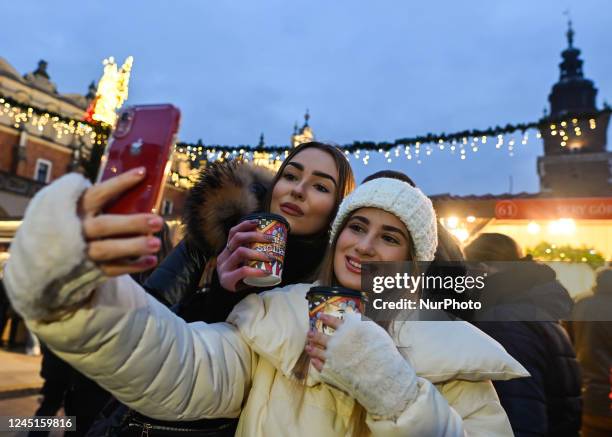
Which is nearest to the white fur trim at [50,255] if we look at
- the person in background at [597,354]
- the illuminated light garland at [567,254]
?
the person in background at [597,354]

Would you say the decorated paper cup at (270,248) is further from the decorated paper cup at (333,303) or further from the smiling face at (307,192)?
the smiling face at (307,192)

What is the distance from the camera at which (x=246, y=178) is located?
7.63ft

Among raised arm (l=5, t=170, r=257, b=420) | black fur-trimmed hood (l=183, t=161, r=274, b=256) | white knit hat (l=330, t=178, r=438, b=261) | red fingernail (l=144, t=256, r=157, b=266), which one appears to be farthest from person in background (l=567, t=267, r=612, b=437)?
red fingernail (l=144, t=256, r=157, b=266)

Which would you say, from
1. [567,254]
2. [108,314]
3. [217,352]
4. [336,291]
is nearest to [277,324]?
[217,352]

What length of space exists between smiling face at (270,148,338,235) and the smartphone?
4.04ft

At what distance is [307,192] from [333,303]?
0.95 metres

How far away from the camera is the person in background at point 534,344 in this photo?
197 centimetres

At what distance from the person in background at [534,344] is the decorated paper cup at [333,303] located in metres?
1.16

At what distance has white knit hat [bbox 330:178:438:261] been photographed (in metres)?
1.79

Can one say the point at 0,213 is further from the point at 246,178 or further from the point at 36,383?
the point at 246,178

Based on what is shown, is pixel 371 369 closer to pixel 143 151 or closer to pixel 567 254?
pixel 143 151

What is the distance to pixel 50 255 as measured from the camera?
0.86 meters

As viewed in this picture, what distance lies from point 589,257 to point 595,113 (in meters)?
2.85

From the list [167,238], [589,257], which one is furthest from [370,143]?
[167,238]
